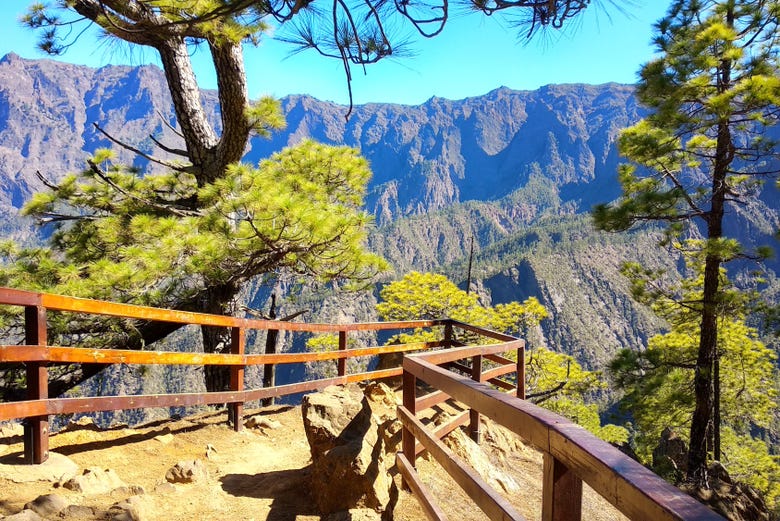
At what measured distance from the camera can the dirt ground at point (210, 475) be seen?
318 cm

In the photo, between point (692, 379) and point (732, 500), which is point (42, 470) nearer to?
point (732, 500)

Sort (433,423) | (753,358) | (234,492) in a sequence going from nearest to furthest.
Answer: (234,492)
(433,423)
(753,358)

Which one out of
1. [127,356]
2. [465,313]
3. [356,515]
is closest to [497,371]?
[356,515]

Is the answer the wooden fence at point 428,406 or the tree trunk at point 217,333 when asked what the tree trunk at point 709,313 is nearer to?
the wooden fence at point 428,406

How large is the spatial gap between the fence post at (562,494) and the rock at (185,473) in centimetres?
327

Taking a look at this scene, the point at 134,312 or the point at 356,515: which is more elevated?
the point at 134,312

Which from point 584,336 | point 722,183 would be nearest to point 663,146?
point 722,183

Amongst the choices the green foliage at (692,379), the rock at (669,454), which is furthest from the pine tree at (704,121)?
the rock at (669,454)

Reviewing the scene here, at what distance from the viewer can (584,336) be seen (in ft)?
470

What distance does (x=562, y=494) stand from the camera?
1.41 metres

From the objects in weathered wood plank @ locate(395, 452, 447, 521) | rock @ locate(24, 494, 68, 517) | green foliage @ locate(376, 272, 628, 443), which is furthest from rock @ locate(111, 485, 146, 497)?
green foliage @ locate(376, 272, 628, 443)

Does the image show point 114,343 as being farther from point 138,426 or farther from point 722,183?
point 722,183

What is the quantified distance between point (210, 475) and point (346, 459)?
155 centimetres

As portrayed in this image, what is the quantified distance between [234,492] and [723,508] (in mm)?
6282
